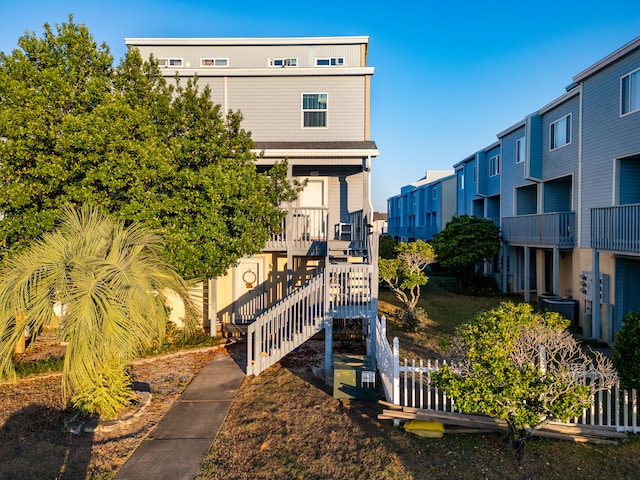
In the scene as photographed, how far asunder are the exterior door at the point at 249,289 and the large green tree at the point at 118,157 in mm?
3700

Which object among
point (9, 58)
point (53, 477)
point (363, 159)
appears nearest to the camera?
point (53, 477)

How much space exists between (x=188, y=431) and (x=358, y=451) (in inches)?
119

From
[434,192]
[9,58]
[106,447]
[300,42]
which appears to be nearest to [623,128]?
[300,42]

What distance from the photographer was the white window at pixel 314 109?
580 inches

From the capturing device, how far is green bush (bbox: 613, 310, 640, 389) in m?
6.32

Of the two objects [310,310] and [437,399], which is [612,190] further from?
[310,310]

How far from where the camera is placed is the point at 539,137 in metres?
18.7

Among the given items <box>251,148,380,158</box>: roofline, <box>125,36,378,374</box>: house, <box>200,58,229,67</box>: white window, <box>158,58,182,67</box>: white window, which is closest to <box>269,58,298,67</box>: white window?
<box>200,58,229,67</box>: white window

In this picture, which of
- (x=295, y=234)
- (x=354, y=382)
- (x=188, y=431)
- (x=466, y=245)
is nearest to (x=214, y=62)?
(x=295, y=234)

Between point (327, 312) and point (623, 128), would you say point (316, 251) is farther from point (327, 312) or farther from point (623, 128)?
point (623, 128)

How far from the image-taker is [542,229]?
680 inches

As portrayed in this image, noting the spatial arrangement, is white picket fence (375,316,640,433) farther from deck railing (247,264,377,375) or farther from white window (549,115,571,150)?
white window (549,115,571,150)

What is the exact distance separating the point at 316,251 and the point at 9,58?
9.59 meters

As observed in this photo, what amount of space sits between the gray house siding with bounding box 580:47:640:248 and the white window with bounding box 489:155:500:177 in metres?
10.3
